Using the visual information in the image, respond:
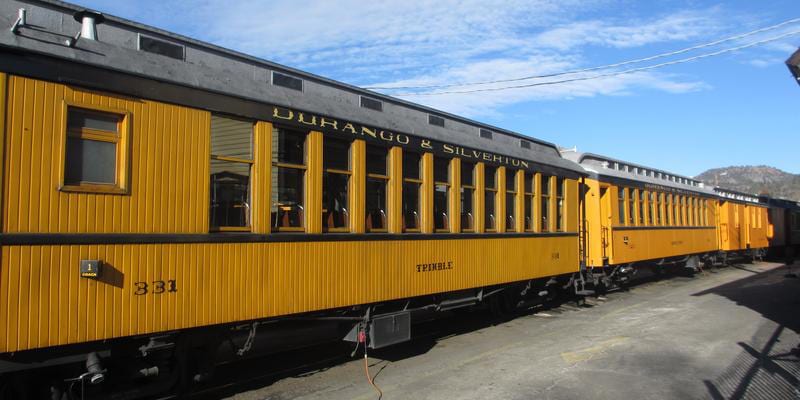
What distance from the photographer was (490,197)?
31.3 feet

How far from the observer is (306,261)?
6359mm

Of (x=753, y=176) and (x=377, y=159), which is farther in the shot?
(x=753, y=176)

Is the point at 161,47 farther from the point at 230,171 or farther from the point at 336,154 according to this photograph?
the point at 336,154

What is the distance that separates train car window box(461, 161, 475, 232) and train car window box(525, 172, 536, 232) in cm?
184

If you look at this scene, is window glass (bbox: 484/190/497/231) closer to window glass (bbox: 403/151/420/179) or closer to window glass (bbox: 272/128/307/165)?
window glass (bbox: 403/151/420/179)

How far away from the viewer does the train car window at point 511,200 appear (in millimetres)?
9969

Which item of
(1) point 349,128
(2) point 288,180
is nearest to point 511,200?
(1) point 349,128

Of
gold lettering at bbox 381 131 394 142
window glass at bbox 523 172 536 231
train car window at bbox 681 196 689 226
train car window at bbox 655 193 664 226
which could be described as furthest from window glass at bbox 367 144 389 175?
train car window at bbox 681 196 689 226

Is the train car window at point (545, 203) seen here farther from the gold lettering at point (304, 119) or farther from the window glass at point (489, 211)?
the gold lettering at point (304, 119)

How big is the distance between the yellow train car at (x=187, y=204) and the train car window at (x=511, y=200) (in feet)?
5.19

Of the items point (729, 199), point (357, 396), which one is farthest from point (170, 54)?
point (729, 199)

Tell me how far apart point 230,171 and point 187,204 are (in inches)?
23.9

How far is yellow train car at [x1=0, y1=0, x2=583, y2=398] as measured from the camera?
4.41 m

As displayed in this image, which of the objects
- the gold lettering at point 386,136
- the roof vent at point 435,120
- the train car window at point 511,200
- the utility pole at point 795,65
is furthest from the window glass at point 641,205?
the gold lettering at point 386,136
